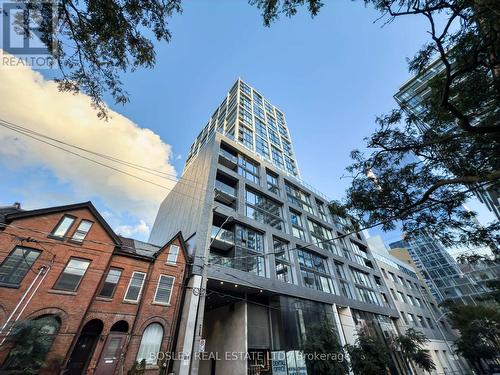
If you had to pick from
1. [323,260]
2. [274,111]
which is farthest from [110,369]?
[274,111]

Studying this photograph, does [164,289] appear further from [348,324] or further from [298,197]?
[298,197]

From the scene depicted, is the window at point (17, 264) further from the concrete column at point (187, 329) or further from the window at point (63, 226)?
the concrete column at point (187, 329)

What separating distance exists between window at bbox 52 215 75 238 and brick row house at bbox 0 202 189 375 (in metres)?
0.05

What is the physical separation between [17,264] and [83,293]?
365 cm

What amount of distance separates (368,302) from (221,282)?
21968mm

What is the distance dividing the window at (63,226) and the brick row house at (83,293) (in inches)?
1.9

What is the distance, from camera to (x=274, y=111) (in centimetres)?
5322

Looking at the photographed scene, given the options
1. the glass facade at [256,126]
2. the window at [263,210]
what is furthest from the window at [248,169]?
the glass facade at [256,126]

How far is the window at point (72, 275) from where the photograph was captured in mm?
12085

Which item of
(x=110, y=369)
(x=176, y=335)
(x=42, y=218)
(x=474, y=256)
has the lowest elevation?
(x=110, y=369)

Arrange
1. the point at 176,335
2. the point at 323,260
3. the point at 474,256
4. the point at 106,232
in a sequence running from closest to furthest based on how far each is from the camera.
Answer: the point at 474,256 → the point at 176,335 → the point at 106,232 → the point at 323,260

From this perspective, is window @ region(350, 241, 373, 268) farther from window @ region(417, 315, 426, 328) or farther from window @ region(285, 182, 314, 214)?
window @ region(417, 315, 426, 328)

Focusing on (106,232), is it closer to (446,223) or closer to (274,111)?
(446,223)

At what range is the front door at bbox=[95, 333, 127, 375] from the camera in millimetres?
11339
